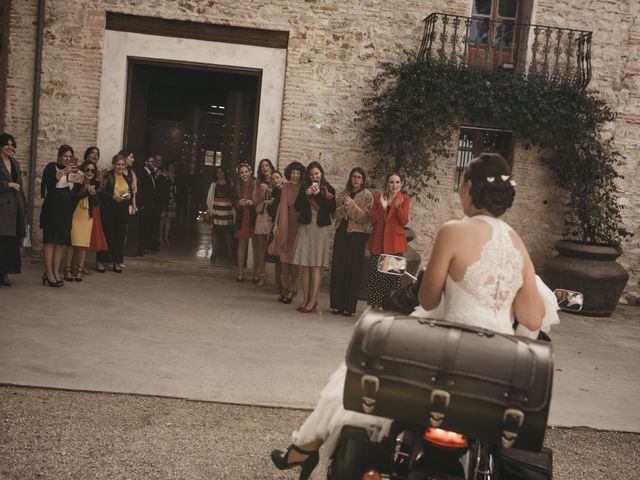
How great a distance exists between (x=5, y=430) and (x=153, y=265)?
7.29 meters

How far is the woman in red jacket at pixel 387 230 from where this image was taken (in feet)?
27.0

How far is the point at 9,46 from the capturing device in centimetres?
1086

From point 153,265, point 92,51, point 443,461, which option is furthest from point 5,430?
point 92,51

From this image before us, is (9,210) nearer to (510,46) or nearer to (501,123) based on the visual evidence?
(501,123)

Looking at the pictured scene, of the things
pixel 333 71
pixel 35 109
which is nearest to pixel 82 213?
pixel 35 109

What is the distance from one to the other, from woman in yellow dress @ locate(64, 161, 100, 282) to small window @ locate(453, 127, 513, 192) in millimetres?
5668

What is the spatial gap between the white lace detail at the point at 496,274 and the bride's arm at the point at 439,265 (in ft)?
0.27

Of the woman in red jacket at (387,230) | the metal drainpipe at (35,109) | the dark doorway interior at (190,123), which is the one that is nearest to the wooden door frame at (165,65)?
the dark doorway interior at (190,123)

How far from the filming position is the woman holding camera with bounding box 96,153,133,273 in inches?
391

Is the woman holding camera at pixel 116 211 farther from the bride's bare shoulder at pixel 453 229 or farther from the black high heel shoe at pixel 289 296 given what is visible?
the bride's bare shoulder at pixel 453 229

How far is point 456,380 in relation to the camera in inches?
88.2

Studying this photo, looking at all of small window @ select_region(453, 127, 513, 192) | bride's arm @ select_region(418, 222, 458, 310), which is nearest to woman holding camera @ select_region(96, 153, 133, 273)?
small window @ select_region(453, 127, 513, 192)

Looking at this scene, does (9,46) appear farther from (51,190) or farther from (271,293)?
(271,293)

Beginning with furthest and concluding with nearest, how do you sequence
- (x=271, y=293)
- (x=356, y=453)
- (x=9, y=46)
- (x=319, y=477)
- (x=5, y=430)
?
(x=9, y=46), (x=271, y=293), (x=5, y=430), (x=319, y=477), (x=356, y=453)
